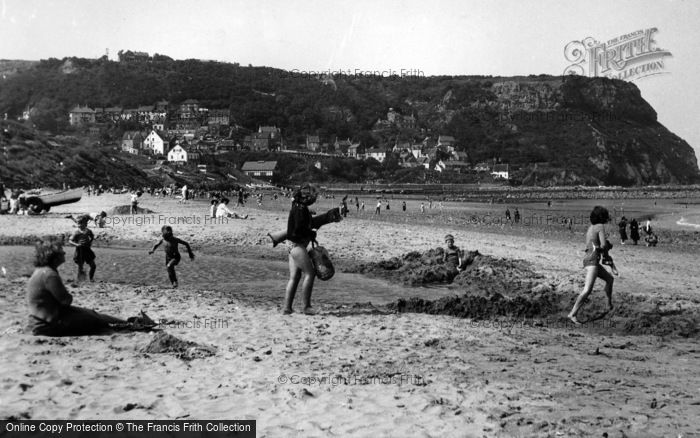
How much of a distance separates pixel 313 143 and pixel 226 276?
174 m

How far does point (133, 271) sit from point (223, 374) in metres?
10.4

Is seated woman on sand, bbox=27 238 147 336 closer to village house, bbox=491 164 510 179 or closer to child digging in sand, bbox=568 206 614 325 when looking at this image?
child digging in sand, bbox=568 206 614 325

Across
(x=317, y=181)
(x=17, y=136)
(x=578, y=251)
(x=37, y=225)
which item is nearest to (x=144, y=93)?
(x=317, y=181)

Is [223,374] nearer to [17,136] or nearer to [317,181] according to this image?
[17,136]

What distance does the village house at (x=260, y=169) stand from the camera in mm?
139500

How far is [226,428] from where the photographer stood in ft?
15.9

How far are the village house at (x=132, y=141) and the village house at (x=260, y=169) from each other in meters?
24.5

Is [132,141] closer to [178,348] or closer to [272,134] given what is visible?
[272,134]

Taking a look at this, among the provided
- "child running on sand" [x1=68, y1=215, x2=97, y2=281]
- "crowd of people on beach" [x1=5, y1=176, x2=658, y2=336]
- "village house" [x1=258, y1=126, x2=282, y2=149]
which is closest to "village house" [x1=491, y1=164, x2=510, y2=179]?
"village house" [x1=258, y1=126, x2=282, y2=149]

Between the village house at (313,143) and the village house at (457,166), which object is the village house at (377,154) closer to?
the village house at (313,143)

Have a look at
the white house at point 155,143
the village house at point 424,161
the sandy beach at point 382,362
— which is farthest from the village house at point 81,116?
the sandy beach at point 382,362

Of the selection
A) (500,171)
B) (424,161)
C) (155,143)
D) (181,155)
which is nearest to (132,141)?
(155,143)

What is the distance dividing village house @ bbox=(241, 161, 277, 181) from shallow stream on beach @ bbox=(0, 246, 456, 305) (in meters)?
121

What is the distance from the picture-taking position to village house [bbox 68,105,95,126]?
6260 inches
